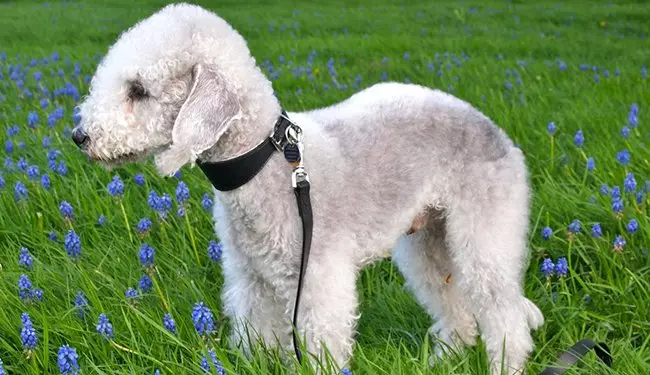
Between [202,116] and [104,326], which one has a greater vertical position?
[202,116]

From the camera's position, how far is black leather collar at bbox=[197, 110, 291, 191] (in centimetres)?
297

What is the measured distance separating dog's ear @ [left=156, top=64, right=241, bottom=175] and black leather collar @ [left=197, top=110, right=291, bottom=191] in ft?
0.64

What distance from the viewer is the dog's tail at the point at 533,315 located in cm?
354

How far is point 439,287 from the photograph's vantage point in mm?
3869

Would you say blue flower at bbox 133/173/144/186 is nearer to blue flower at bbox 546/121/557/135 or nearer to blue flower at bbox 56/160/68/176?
blue flower at bbox 56/160/68/176

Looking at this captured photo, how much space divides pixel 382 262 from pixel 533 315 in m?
1.13

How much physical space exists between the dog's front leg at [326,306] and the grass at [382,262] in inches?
6.9

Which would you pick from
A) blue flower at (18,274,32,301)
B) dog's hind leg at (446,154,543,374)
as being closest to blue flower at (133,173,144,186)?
blue flower at (18,274,32,301)

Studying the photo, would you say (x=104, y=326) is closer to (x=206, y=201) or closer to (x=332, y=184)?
(x=332, y=184)

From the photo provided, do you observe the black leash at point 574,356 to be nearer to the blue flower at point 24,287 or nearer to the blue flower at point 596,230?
the blue flower at point 596,230

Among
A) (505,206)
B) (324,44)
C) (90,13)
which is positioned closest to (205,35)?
(505,206)

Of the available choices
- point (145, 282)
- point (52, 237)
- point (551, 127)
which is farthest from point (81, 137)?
point (551, 127)

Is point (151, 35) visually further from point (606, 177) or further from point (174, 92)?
point (606, 177)

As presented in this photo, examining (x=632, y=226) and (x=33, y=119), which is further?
(x=33, y=119)
